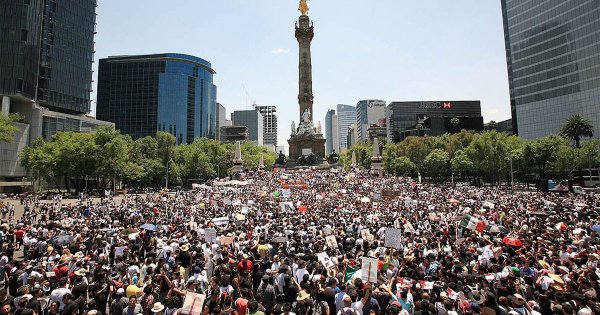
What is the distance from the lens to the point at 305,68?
10112 cm

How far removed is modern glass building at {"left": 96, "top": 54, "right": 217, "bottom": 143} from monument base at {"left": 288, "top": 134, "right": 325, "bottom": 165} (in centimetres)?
8378

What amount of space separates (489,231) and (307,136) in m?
78.4

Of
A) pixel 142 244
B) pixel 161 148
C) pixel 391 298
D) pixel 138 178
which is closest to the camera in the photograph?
pixel 391 298

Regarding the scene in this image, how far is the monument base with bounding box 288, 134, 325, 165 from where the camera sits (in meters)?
94.6

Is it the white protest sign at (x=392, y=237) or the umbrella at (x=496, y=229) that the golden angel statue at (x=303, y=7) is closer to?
the umbrella at (x=496, y=229)

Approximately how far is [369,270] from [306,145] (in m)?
85.7

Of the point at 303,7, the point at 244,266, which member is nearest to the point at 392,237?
the point at 244,266

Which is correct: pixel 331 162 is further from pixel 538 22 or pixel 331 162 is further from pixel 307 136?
pixel 538 22

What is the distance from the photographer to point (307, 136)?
94812 millimetres

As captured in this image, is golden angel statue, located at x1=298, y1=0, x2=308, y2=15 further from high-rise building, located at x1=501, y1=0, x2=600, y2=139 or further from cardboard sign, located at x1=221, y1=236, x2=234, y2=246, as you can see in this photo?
cardboard sign, located at x1=221, y1=236, x2=234, y2=246

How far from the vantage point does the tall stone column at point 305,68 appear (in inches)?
3952

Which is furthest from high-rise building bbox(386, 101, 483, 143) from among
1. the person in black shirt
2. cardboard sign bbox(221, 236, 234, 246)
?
the person in black shirt

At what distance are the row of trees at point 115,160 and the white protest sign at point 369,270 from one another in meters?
57.7

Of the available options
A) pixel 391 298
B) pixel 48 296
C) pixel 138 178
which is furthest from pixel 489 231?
pixel 138 178
